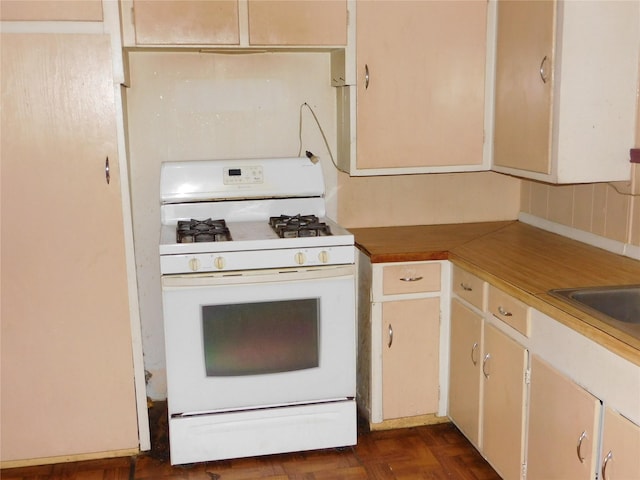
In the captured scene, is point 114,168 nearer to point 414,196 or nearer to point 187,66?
point 187,66

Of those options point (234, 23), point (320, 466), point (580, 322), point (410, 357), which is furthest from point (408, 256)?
point (234, 23)

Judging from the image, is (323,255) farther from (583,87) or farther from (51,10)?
(51,10)

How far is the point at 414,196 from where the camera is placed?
343 cm

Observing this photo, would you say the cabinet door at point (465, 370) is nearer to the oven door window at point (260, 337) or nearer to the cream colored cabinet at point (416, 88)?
the oven door window at point (260, 337)

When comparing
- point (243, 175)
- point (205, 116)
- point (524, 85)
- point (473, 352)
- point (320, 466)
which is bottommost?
point (320, 466)

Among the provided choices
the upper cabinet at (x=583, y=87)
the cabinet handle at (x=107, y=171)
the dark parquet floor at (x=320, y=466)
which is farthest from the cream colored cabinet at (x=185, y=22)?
the dark parquet floor at (x=320, y=466)

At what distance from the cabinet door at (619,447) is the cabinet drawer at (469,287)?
2.68 feet

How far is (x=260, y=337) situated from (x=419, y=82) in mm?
1267

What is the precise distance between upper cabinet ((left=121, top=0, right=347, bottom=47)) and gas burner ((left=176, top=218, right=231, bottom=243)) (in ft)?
2.39

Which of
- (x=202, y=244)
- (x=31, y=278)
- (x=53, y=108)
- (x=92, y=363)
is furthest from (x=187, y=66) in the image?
(x=92, y=363)

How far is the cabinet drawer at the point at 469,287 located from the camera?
2658 mm

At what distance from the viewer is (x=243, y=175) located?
10.2ft

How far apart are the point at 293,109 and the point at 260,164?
0.33 metres

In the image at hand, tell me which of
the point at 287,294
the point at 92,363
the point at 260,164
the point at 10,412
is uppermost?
the point at 260,164
